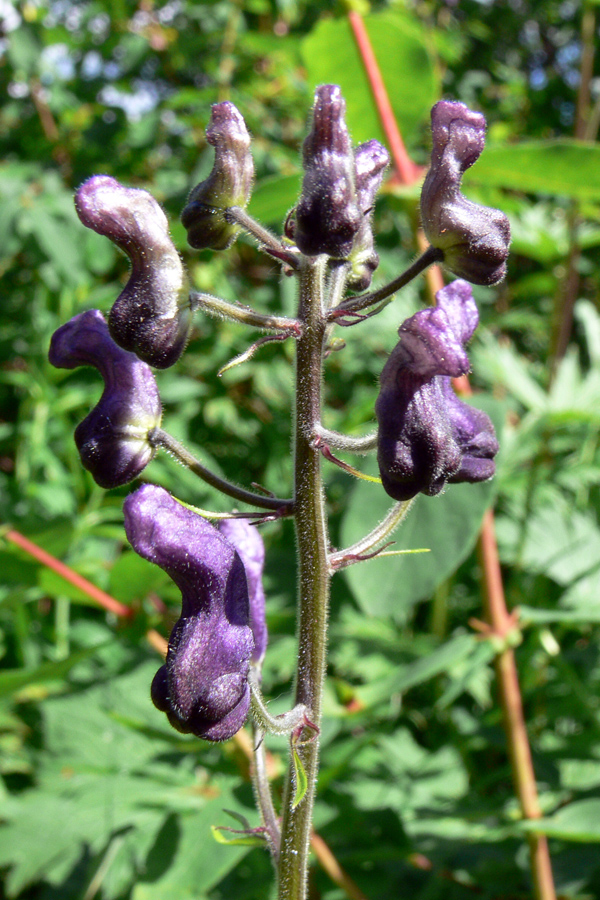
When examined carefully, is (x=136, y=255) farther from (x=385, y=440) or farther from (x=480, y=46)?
(x=480, y=46)

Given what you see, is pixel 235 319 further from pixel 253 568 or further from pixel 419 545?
pixel 419 545

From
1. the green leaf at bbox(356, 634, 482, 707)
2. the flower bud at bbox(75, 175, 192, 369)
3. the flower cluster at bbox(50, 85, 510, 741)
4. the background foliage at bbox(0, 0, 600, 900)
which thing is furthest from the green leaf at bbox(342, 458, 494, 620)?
the flower bud at bbox(75, 175, 192, 369)

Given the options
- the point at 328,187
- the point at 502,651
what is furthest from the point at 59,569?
the point at 328,187

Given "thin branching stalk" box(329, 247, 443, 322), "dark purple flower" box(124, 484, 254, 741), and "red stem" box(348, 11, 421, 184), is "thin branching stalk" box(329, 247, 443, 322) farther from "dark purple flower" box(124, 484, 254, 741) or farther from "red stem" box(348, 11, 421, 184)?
"red stem" box(348, 11, 421, 184)

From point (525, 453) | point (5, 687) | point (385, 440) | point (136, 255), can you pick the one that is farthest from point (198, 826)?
point (525, 453)

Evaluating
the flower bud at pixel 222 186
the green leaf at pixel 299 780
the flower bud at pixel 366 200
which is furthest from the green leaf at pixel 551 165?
the green leaf at pixel 299 780
